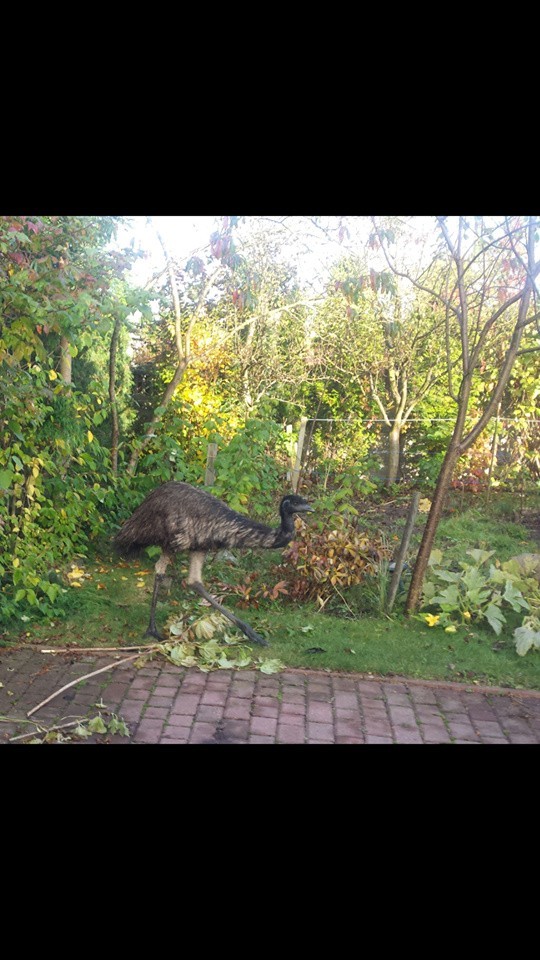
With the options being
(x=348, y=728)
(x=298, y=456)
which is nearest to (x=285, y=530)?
(x=298, y=456)

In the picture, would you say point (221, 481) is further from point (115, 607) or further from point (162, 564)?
point (115, 607)

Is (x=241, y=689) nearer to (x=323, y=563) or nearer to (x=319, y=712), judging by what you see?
(x=319, y=712)

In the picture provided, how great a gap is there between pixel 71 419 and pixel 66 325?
1.66 feet

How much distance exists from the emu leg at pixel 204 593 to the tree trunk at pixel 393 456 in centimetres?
124

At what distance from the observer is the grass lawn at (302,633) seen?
4406mm

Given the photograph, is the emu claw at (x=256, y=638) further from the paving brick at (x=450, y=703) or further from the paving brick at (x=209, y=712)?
the paving brick at (x=450, y=703)

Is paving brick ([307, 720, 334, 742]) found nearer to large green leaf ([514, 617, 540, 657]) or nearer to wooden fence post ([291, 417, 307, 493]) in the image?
large green leaf ([514, 617, 540, 657])

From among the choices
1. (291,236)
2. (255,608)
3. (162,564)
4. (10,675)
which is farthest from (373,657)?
(291,236)

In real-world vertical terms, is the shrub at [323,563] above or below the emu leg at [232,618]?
above

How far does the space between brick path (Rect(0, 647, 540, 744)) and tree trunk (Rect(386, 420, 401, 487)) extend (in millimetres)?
1268

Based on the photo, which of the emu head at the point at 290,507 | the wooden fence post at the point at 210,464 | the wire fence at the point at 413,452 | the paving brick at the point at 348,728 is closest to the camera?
the paving brick at the point at 348,728

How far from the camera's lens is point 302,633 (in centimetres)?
456

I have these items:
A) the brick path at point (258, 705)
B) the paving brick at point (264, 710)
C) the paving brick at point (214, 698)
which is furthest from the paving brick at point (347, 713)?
the paving brick at point (214, 698)

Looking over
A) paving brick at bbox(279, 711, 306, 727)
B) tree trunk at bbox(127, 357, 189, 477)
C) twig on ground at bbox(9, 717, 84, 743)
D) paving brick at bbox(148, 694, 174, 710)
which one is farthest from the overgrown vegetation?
twig on ground at bbox(9, 717, 84, 743)
